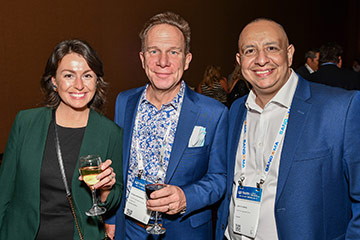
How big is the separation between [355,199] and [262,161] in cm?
45

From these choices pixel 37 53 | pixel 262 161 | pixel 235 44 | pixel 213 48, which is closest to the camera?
pixel 262 161

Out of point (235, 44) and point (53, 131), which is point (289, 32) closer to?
point (235, 44)

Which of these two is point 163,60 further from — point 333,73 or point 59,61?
point 333,73

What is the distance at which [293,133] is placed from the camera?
1.56 meters

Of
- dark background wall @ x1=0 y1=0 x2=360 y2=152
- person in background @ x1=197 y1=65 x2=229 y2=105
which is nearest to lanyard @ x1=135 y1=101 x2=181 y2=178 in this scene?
dark background wall @ x1=0 y1=0 x2=360 y2=152

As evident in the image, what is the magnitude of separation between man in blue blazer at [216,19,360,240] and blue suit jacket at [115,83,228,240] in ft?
0.30

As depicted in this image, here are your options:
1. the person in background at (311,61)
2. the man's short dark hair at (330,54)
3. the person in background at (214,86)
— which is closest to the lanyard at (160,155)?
the man's short dark hair at (330,54)

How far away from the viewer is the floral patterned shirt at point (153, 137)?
1850mm

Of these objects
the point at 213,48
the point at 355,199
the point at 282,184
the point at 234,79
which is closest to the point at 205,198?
the point at 282,184

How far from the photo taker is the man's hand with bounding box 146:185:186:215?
1531 mm

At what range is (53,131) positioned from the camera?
1825 mm

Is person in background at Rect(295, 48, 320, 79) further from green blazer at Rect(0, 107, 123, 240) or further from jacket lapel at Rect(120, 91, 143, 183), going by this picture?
green blazer at Rect(0, 107, 123, 240)

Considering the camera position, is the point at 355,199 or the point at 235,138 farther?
the point at 235,138

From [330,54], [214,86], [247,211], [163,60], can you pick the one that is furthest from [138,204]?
[214,86]
